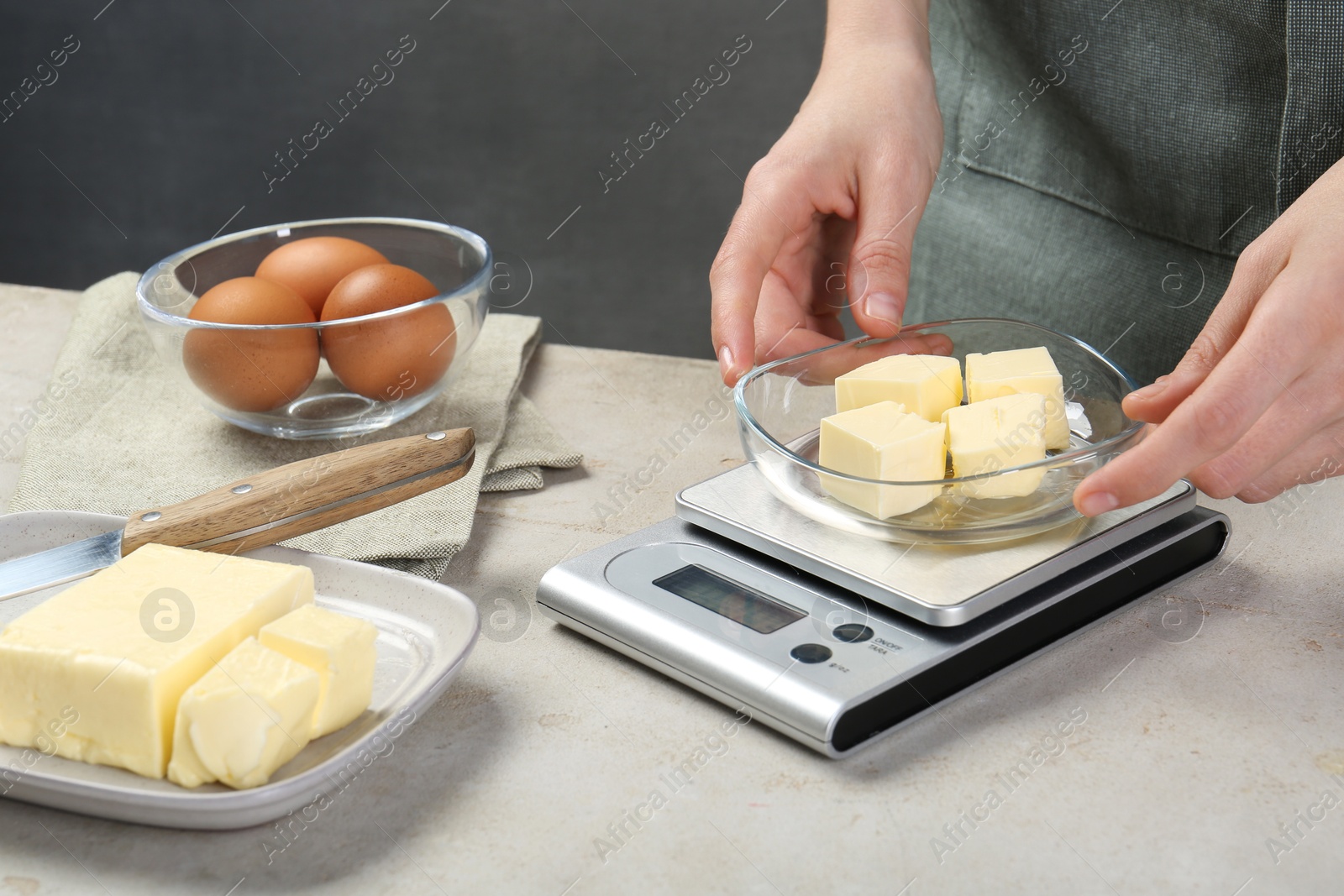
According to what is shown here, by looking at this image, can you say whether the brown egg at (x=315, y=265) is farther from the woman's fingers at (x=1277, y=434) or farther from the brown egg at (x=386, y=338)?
the woman's fingers at (x=1277, y=434)

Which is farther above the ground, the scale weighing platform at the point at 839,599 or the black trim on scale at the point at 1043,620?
the scale weighing platform at the point at 839,599

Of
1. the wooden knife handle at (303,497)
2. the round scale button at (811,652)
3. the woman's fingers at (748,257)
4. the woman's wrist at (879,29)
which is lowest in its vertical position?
the round scale button at (811,652)

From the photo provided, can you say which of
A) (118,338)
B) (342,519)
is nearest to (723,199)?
(118,338)

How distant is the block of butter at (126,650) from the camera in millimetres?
670

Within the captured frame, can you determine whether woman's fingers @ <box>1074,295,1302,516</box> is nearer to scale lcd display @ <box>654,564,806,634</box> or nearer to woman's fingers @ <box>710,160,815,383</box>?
scale lcd display @ <box>654,564,806,634</box>

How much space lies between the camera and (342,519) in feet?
2.98

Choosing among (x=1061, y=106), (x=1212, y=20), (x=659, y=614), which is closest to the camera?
(x=659, y=614)

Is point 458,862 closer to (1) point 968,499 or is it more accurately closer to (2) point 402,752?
(2) point 402,752

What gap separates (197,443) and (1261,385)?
3.27ft

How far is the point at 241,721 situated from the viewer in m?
0.65

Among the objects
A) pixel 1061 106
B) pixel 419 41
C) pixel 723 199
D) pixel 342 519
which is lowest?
pixel 723 199

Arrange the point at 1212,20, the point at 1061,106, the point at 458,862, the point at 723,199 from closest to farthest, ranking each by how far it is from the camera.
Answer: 1. the point at 458,862
2. the point at 1212,20
3. the point at 1061,106
4. the point at 723,199

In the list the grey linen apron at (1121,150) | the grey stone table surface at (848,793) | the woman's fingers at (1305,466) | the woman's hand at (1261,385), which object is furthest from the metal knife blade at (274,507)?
the grey linen apron at (1121,150)

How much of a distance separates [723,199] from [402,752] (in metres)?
2.60
